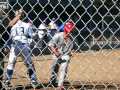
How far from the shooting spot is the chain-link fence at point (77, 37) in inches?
174

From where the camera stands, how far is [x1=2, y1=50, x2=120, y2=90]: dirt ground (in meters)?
8.28

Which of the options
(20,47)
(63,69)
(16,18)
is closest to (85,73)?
(63,69)

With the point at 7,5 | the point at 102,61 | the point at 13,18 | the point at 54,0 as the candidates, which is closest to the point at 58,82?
the point at 54,0

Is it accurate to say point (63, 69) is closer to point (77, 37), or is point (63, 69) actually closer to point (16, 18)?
point (77, 37)

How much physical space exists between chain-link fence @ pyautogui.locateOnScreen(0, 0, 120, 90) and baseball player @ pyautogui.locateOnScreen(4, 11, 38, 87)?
10 centimetres

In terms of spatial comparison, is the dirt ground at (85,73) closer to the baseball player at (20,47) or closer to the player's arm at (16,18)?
the baseball player at (20,47)

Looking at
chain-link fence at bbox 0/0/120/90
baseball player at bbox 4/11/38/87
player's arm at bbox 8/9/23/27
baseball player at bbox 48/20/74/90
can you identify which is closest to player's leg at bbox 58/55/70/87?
A: baseball player at bbox 48/20/74/90

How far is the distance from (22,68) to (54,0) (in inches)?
246

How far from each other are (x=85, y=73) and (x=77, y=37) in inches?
233

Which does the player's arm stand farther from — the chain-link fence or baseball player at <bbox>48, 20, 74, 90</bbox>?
baseball player at <bbox>48, 20, 74, 90</bbox>

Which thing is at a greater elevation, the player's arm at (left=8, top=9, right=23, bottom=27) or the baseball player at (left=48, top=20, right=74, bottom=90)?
the player's arm at (left=8, top=9, right=23, bottom=27)

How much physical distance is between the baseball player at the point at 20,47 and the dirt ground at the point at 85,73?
9.4 inches

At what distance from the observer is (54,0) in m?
5.92

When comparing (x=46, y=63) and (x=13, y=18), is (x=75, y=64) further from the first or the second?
(x=13, y=18)
